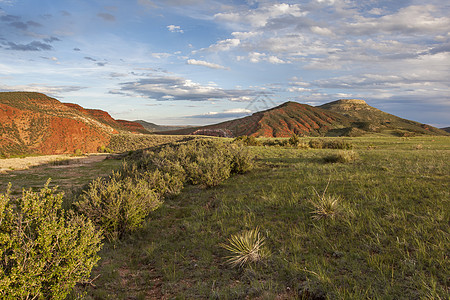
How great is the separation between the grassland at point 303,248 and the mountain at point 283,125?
135ft

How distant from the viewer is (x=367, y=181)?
7520mm

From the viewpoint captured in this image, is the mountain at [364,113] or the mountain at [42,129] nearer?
the mountain at [42,129]

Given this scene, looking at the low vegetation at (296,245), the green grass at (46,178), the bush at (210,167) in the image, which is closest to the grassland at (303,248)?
the low vegetation at (296,245)

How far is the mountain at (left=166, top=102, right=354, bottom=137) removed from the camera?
181ft

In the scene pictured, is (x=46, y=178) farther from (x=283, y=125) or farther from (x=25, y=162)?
(x=283, y=125)

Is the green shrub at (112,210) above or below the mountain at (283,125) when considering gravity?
below

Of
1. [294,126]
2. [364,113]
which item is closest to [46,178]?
[294,126]

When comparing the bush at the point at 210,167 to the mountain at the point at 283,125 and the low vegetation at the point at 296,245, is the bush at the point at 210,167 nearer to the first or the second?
the low vegetation at the point at 296,245

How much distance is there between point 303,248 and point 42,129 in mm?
63836

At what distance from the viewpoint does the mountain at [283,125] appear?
55.1 m

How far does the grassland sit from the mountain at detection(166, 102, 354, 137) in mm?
41069

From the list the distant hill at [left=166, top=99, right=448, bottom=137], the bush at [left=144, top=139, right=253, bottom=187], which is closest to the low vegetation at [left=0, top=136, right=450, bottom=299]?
the bush at [left=144, top=139, right=253, bottom=187]

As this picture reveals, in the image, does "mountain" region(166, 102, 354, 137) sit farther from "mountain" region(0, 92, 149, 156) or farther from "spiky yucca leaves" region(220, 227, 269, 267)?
"spiky yucca leaves" region(220, 227, 269, 267)

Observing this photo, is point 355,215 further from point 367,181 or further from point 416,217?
point 367,181
